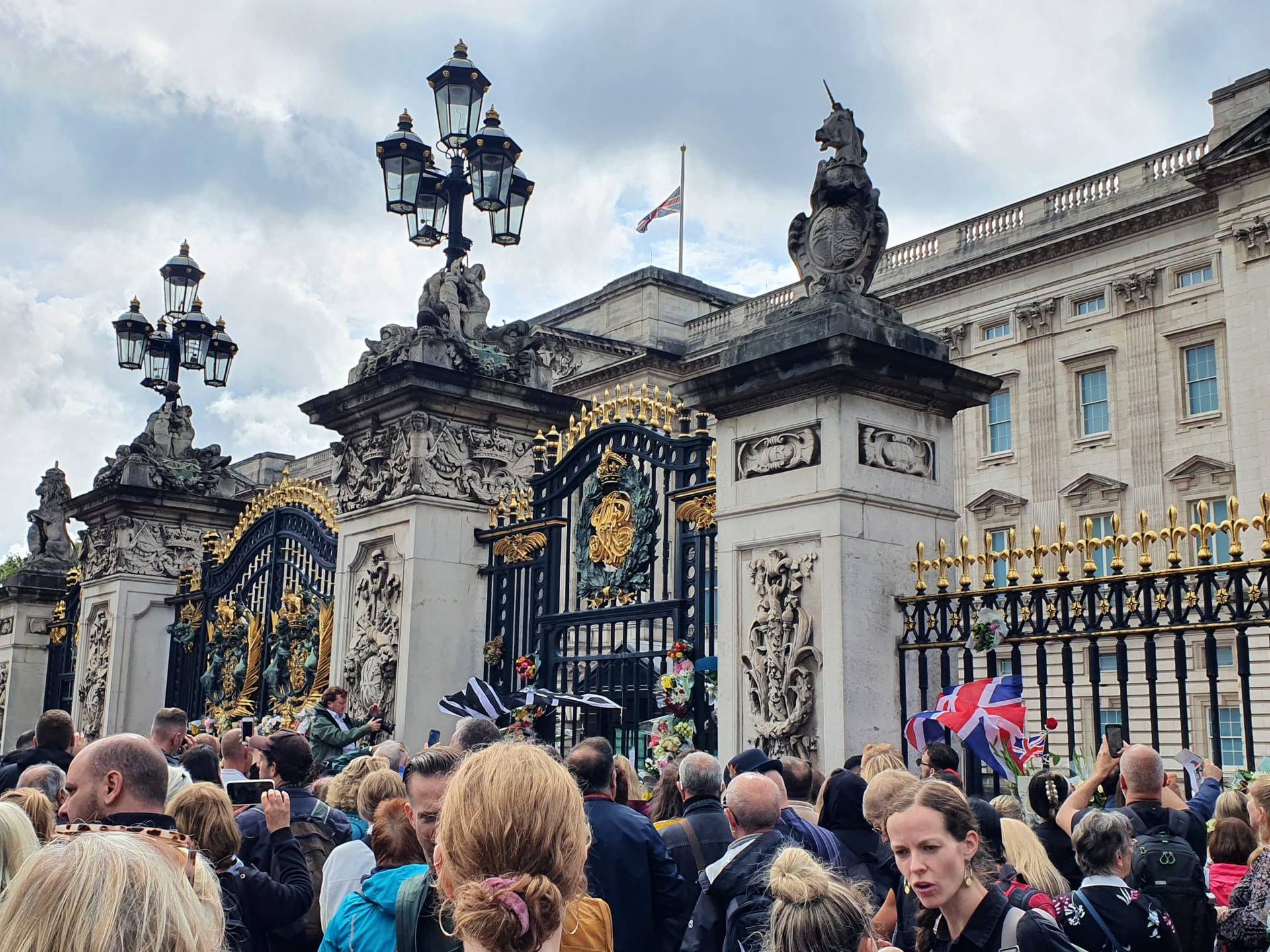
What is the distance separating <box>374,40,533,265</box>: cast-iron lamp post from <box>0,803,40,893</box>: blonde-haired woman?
27.1 feet

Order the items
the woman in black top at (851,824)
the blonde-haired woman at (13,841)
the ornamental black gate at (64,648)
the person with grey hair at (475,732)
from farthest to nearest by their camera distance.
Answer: the ornamental black gate at (64,648), the person with grey hair at (475,732), the woman in black top at (851,824), the blonde-haired woman at (13,841)

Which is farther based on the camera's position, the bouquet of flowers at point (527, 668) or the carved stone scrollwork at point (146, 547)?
the carved stone scrollwork at point (146, 547)

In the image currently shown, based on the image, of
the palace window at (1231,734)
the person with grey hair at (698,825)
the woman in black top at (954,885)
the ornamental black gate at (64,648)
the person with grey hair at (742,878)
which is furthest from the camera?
the palace window at (1231,734)

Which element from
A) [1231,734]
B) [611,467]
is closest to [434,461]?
[611,467]

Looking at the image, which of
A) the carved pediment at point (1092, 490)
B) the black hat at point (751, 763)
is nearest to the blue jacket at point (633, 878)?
the black hat at point (751, 763)

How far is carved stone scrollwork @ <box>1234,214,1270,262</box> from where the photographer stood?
87.9 ft

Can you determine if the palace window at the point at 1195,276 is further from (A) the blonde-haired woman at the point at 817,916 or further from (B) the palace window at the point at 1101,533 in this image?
(A) the blonde-haired woman at the point at 817,916

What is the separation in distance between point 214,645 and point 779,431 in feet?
31.5

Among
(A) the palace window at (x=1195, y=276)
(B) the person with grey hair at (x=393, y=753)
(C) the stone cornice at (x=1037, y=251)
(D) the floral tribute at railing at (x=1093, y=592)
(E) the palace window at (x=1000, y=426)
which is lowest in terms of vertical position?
(B) the person with grey hair at (x=393, y=753)

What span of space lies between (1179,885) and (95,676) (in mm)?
15512

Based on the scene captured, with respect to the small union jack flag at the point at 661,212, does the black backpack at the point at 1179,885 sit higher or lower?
lower

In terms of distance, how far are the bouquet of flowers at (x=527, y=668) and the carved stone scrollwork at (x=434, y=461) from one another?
170 centimetres

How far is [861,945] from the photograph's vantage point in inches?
126

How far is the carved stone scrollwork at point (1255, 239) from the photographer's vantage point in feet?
87.9
